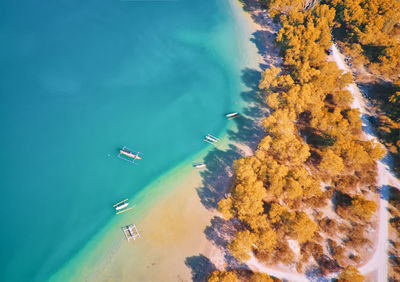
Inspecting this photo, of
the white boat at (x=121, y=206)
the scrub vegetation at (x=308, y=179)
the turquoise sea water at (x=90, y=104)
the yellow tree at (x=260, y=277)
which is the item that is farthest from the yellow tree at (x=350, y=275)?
the white boat at (x=121, y=206)

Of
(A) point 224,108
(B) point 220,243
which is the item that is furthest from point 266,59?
(B) point 220,243

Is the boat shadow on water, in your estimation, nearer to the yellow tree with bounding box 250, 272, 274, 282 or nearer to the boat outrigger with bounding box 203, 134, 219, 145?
the boat outrigger with bounding box 203, 134, 219, 145

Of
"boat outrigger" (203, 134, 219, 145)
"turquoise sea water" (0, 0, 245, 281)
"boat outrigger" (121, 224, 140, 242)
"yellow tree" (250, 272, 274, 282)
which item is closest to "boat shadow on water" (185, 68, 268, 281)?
"boat outrigger" (203, 134, 219, 145)

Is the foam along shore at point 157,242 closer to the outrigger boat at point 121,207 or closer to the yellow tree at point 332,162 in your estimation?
the outrigger boat at point 121,207

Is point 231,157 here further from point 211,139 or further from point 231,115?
point 231,115

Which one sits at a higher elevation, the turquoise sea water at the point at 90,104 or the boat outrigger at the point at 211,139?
the turquoise sea water at the point at 90,104

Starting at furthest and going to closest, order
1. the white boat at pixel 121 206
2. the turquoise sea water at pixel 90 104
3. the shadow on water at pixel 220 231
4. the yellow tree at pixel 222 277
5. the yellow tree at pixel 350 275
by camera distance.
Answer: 1. the white boat at pixel 121 206
2. the turquoise sea water at pixel 90 104
3. the shadow on water at pixel 220 231
4. the yellow tree at pixel 222 277
5. the yellow tree at pixel 350 275
